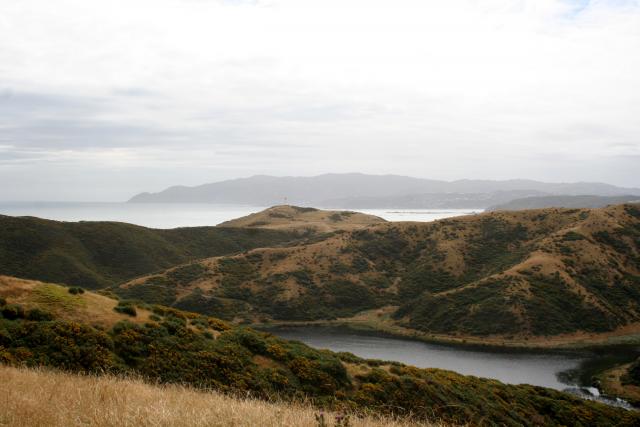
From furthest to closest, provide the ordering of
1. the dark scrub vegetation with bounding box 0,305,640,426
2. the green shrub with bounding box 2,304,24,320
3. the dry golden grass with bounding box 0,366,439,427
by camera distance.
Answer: the green shrub with bounding box 2,304,24,320
the dark scrub vegetation with bounding box 0,305,640,426
the dry golden grass with bounding box 0,366,439,427

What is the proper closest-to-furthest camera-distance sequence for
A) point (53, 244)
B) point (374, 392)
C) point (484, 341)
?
point (374, 392) < point (484, 341) < point (53, 244)

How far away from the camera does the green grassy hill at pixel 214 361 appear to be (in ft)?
61.3

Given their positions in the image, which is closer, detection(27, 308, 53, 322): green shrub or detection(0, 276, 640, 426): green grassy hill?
detection(0, 276, 640, 426): green grassy hill

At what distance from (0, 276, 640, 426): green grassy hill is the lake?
27.1 meters

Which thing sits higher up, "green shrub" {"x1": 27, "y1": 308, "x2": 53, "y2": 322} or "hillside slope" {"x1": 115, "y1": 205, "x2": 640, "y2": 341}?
"green shrub" {"x1": 27, "y1": 308, "x2": 53, "y2": 322}

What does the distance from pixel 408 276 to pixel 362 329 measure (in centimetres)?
2427

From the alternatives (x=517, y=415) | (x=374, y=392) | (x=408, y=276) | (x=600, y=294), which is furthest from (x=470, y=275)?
(x=374, y=392)

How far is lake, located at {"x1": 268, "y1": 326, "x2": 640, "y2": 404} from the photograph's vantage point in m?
56.9

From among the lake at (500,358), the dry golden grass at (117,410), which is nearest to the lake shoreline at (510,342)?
the lake at (500,358)

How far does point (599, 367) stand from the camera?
61.4m

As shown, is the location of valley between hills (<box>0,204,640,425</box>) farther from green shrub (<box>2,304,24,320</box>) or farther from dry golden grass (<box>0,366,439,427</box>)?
dry golden grass (<box>0,366,439,427</box>)

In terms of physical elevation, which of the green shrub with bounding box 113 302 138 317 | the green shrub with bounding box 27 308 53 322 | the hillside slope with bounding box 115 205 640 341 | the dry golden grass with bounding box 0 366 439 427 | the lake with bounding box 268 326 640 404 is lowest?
the lake with bounding box 268 326 640 404

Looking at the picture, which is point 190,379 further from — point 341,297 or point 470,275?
point 470,275

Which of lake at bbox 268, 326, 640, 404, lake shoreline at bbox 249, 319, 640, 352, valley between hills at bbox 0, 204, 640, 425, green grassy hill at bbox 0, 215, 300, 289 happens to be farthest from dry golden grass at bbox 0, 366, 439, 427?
green grassy hill at bbox 0, 215, 300, 289
